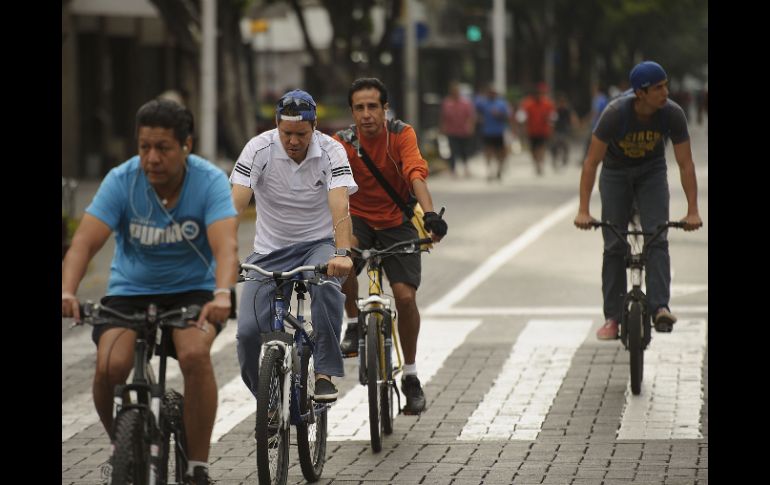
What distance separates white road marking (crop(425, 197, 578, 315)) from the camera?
14.8m

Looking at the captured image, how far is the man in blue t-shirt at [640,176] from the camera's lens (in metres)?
9.86

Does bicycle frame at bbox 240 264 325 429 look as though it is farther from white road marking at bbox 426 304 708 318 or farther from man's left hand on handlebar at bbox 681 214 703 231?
white road marking at bbox 426 304 708 318

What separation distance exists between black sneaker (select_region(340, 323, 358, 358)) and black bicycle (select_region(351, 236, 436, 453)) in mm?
455

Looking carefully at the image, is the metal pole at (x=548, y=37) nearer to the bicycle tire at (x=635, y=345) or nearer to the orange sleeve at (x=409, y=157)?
the bicycle tire at (x=635, y=345)

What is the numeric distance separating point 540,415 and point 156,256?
3.67 m

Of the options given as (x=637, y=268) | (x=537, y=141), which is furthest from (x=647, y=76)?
(x=537, y=141)

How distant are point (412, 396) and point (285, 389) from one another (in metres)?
1.86

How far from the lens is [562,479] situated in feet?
25.0

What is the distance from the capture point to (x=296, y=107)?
7.56m

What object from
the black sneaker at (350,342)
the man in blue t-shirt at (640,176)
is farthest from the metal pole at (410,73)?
the black sneaker at (350,342)

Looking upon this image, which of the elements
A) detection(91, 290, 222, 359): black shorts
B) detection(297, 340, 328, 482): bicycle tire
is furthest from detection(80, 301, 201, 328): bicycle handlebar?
detection(297, 340, 328, 482): bicycle tire

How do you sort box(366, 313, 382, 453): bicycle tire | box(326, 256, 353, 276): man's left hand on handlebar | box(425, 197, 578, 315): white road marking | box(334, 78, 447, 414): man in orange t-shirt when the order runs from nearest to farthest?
box(326, 256, 353, 276): man's left hand on handlebar
box(366, 313, 382, 453): bicycle tire
box(334, 78, 447, 414): man in orange t-shirt
box(425, 197, 578, 315): white road marking

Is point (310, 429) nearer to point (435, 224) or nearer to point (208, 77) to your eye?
point (435, 224)

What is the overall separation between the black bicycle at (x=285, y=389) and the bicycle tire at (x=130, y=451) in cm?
107
